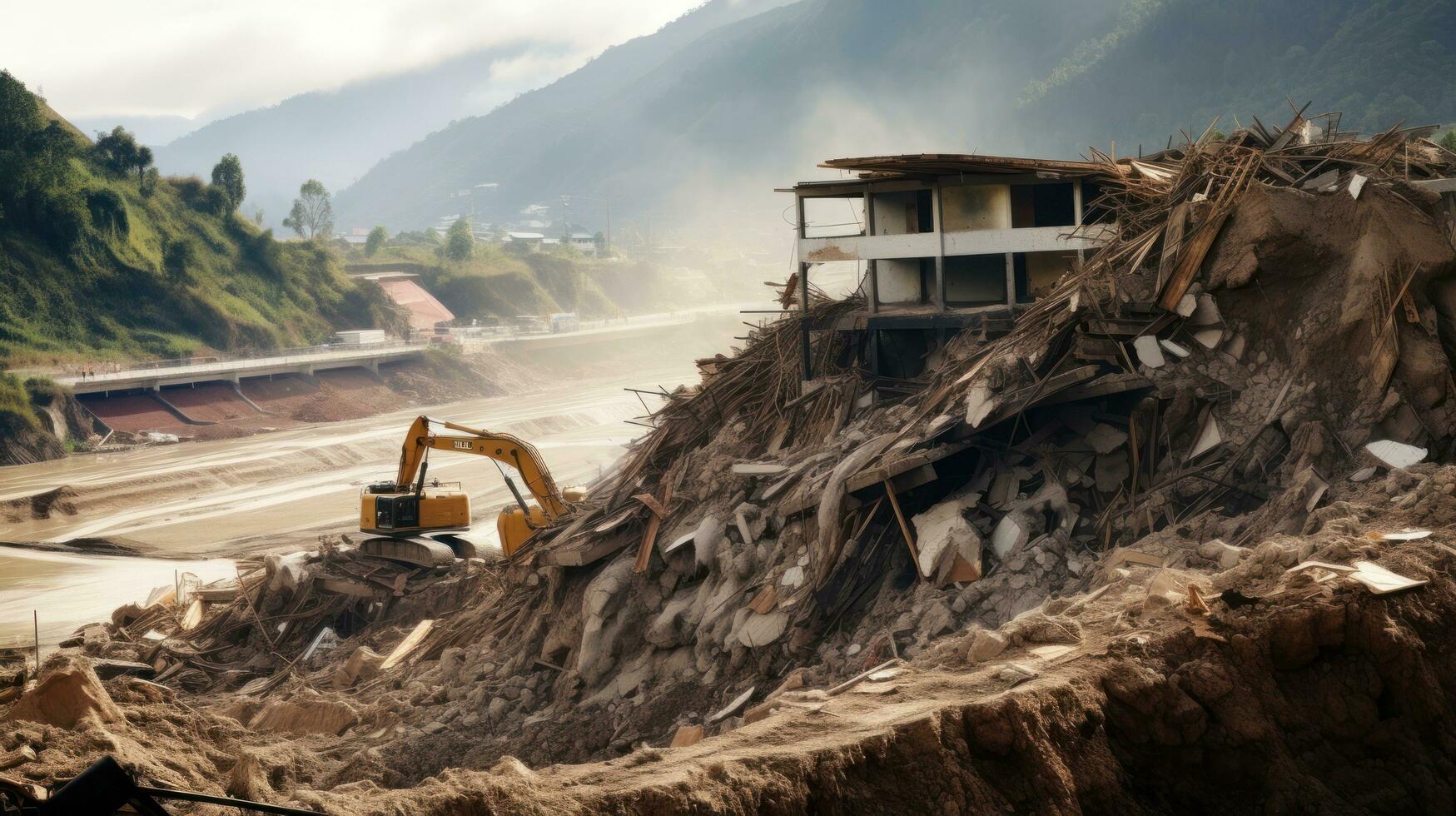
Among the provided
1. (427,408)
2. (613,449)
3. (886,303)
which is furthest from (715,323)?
(886,303)

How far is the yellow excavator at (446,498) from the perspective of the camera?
19.6m

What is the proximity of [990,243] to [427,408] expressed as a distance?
5122cm

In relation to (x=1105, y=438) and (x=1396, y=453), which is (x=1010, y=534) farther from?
(x=1396, y=453)

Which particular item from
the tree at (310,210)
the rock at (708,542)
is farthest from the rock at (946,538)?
the tree at (310,210)

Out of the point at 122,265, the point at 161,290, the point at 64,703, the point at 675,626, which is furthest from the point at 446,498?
the point at 161,290

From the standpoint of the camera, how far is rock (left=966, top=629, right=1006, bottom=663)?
7.43m

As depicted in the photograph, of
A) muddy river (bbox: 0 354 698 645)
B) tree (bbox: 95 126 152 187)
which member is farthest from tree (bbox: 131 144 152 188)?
muddy river (bbox: 0 354 698 645)

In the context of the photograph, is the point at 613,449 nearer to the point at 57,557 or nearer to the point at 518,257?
the point at 57,557

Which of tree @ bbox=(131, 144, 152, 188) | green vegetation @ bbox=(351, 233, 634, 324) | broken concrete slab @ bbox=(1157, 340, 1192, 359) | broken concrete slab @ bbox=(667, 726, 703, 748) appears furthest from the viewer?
green vegetation @ bbox=(351, 233, 634, 324)

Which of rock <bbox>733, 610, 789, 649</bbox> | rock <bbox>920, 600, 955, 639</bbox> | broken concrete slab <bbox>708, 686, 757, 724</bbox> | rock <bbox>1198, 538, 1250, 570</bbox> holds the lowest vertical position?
broken concrete slab <bbox>708, 686, 757, 724</bbox>

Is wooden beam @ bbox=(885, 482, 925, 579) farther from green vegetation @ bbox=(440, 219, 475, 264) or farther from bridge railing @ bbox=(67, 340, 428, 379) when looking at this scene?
green vegetation @ bbox=(440, 219, 475, 264)

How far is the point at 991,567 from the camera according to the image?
34.9 feet

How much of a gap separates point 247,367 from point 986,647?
57.6 m

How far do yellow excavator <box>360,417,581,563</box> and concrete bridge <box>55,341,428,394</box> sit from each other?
37.3 m
